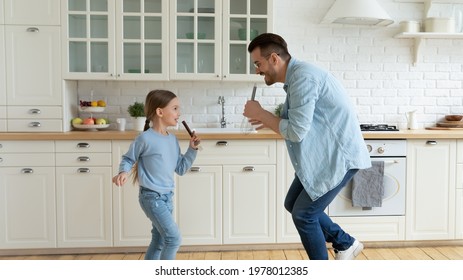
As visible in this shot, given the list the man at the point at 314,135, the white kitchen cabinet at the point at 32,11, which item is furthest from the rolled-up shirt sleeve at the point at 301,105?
the white kitchen cabinet at the point at 32,11

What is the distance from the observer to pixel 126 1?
11.9 feet

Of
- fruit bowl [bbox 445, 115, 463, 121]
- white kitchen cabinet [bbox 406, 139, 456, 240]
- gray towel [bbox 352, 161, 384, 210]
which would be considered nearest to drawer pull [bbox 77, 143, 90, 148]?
gray towel [bbox 352, 161, 384, 210]

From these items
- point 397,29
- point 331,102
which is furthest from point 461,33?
point 331,102

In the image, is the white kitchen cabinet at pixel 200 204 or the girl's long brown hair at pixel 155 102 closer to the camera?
the girl's long brown hair at pixel 155 102

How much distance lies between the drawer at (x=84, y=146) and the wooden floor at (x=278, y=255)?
742mm

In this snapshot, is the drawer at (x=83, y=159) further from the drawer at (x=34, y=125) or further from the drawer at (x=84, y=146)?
the drawer at (x=34, y=125)

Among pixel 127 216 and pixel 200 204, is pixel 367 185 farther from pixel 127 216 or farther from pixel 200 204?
pixel 127 216

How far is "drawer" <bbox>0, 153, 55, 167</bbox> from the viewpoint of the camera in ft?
10.9

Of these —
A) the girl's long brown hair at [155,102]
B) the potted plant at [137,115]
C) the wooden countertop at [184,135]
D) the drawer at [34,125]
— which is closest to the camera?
the girl's long brown hair at [155,102]

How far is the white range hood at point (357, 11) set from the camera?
142 inches

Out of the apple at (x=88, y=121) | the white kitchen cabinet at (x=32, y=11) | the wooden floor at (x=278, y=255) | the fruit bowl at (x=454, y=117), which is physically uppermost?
the white kitchen cabinet at (x=32, y=11)

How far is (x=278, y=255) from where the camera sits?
339 centimetres

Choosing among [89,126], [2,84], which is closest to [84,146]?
[89,126]

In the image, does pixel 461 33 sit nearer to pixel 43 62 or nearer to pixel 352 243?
pixel 352 243
